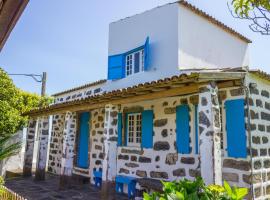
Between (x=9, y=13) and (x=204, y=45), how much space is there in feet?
30.6

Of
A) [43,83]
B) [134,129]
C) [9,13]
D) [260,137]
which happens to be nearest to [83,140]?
[134,129]

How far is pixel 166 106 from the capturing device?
27.0ft

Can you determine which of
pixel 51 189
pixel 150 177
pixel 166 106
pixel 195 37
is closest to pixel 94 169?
pixel 51 189

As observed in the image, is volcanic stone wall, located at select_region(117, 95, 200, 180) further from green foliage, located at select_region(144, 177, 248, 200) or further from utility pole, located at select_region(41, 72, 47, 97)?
utility pole, located at select_region(41, 72, 47, 97)

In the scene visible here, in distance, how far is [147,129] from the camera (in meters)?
8.64

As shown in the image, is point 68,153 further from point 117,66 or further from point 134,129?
point 117,66

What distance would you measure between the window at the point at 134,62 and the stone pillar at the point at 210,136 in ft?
16.3

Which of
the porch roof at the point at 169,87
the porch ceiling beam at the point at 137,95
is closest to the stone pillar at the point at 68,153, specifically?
the porch ceiling beam at the point at 137,95

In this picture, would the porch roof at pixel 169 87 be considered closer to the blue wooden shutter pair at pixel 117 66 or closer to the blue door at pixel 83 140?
the blue wooden shutter pair at pixel 117 66

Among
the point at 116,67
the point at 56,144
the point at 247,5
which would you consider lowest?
the point at 56,144

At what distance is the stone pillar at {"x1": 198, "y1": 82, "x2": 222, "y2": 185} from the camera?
529 cm

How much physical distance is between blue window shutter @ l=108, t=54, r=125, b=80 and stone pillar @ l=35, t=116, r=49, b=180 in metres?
3.76

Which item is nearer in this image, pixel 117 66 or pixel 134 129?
pixel 134 129

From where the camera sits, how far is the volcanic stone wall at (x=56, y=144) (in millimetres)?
13172
